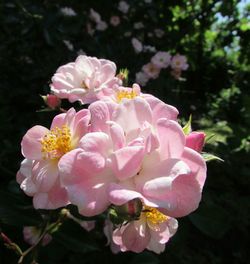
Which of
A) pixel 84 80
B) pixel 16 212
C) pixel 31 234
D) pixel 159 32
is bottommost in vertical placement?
pixel 159 32

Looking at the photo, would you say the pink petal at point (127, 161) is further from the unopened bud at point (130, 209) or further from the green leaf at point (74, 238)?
the green leaf at point (74, 238)

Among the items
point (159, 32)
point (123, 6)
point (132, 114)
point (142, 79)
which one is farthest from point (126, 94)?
point (159, 32)

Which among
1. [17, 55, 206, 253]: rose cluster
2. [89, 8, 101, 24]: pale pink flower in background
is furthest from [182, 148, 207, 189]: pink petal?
[89, 8, 101, 24]: pale pink flower in background

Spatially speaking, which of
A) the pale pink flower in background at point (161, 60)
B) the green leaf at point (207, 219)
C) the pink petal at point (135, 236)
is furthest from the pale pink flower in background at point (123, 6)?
the pink petal at point (135, 236)

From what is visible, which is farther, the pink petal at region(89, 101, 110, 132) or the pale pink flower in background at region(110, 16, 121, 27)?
the pale pink flower in background at region(110, 16, 121, 27)

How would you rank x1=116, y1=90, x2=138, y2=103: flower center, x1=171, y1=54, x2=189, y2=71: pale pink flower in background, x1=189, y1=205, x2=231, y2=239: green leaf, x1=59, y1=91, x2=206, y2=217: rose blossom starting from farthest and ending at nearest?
x1=171, y1=54, x2=189, y2=71: pale pink flower in background → x1=189, y1=205, x2=231, y2=239: green leaf → x1=116, y1=90, x2=138, y2=103: flower center → x1=59, y1=91, x2=206, y2=217: rose blossom

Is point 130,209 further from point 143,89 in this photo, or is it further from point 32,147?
point 143,89

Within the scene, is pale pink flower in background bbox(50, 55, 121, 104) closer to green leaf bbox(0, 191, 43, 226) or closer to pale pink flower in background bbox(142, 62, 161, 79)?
green leaf bbox(0, 191, 43, 226)
